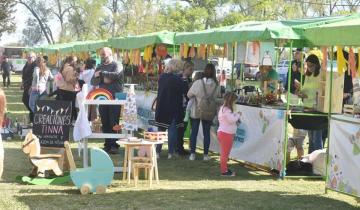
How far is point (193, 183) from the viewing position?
370 inches

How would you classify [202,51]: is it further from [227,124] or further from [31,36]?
[31,36]

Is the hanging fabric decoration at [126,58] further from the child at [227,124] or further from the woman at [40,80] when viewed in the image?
the child at [227,124]

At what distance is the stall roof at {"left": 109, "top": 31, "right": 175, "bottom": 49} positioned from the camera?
13562mm

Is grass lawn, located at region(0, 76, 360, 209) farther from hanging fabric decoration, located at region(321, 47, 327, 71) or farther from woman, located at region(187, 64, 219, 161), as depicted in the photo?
hanging fabric decoration, located at region(321, 47, 327, 71)

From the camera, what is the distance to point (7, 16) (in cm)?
4162

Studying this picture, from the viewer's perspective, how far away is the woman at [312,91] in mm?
10484

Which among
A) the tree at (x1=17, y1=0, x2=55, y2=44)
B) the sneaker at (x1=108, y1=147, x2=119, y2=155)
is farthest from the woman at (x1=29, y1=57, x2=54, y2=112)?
the tree at (x1=17, y1=0, x2=55, y2=44)

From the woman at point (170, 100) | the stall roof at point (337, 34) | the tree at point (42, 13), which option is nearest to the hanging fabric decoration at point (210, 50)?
the woman at point (170, 100)

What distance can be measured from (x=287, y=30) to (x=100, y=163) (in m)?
3.35

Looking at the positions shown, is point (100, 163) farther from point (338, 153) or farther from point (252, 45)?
point (252, 45)

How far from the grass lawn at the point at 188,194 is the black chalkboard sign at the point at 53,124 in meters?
0.56

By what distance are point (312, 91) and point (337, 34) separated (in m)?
2.83

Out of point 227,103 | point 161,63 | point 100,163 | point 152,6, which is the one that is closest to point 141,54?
point 161,63

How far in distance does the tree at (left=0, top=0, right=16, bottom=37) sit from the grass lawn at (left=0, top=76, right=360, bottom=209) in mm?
30720
